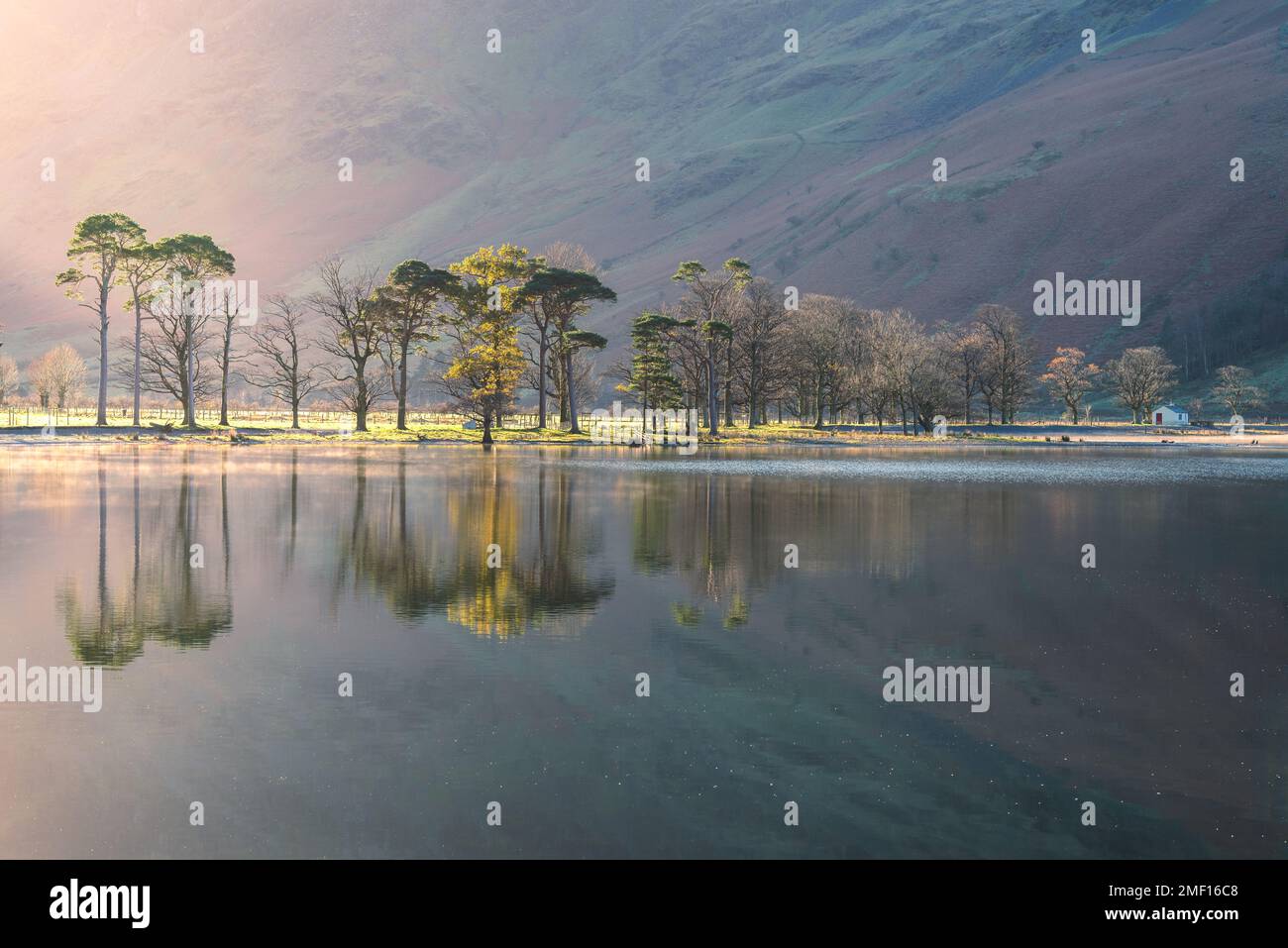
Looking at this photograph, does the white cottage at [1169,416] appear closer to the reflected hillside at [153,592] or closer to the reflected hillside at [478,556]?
the reflected hillside at [478,556]

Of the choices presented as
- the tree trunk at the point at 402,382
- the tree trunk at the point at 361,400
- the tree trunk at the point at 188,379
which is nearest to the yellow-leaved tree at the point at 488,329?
the tree trunk at the point at 402,382

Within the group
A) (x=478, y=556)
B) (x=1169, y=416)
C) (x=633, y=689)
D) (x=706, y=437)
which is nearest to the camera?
(x=633, y=689)

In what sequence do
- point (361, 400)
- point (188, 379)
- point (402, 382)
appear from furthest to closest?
point (402, 382), point (361, 400), point (188, 379)

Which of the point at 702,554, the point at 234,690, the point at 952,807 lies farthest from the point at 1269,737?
the point at 702,554

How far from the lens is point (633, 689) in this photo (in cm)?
1538

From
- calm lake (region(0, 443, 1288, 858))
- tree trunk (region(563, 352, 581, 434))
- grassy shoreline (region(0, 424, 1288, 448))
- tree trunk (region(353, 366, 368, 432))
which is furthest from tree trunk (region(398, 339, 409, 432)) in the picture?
calm lake (region(0, 443, 1288, 858))

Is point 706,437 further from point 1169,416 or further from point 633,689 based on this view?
point 633,689

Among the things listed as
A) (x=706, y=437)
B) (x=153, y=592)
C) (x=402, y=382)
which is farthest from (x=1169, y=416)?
(x=153, y=592)

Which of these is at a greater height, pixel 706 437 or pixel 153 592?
pixel 706 437

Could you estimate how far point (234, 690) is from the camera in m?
15.0

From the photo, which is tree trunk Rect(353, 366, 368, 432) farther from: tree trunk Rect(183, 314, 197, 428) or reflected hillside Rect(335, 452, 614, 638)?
reflected hillside Rect(335, 452, 614, 638)

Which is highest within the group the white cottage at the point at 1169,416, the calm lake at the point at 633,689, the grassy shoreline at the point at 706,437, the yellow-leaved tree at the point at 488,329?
the yellow-leaved tree at the point at 488,329

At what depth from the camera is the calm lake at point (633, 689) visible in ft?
35.2
